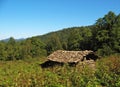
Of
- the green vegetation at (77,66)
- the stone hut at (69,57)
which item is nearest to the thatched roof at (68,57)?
the stone hut at (69,57)

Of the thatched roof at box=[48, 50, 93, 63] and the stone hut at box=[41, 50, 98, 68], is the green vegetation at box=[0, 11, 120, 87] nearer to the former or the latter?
the stone hut at box=[41, 50, 98, 68]

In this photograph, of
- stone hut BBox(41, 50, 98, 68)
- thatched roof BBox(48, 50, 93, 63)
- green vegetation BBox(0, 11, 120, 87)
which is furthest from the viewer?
thatched roof BBox(48, 50, 93, 63)

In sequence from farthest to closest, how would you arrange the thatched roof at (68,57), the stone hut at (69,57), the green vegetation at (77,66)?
the thatched roof at (68,57) < the stone hut at (69,57) < the green vegetation at (77,66)

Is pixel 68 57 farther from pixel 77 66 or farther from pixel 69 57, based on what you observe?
pixel 77 66

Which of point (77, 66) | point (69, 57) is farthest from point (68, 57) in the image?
point (77, 66)

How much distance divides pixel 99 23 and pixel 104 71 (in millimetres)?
43825

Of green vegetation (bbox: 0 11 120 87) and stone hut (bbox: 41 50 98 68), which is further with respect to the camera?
stone hut (bbox: 41 50 98 68)

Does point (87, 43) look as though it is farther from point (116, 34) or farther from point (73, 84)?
point (73, 84)

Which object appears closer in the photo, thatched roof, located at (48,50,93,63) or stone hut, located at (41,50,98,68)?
stone hut, located at (41,50,98,68)

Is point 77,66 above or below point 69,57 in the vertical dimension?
below

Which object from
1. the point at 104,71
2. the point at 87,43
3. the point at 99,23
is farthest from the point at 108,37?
the point at 104,71

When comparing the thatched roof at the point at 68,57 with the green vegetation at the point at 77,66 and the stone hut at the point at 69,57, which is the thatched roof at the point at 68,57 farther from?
the green vegetation at the point at 77,66

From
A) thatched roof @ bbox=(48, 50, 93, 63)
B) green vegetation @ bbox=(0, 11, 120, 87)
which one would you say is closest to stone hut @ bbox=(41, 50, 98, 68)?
thatched roof @ bbox=(48, 50, 93, 63)

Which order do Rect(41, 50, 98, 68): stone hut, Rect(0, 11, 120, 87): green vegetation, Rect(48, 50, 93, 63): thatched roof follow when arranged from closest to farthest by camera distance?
Rect(0, 11, 120, 87): green vegetation < Rect(41, 50, 98, 68): stone hut < Rect(48, 50, 93, 63): thatched roof
